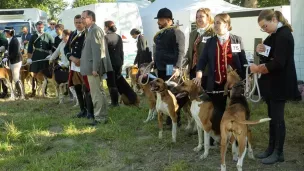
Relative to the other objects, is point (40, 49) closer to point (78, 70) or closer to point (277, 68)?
point (78, 70)

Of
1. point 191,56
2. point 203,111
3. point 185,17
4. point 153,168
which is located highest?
point 185,17

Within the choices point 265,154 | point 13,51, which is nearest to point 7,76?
point 13,51

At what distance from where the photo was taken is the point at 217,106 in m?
4.89

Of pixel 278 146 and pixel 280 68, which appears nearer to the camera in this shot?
pixel 280 68

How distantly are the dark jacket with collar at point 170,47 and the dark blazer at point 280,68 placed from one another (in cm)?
158

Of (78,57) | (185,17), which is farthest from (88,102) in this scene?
(185,17)

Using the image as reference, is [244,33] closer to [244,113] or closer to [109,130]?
[109,130]

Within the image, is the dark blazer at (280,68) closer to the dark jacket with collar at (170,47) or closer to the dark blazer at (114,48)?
the dark jacket with collar at (170,47)

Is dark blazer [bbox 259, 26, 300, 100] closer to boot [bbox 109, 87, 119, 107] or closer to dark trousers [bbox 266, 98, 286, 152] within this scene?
dark trousers [bbox 266, 98, 286, 152]

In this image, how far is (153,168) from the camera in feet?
15.0

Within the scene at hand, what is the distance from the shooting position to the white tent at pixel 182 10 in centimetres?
1477

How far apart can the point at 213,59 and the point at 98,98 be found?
8.73 feet

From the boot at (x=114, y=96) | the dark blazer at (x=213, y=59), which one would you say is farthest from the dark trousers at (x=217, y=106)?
the boot at (x=114, y=96)

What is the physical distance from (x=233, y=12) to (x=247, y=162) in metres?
9.58
